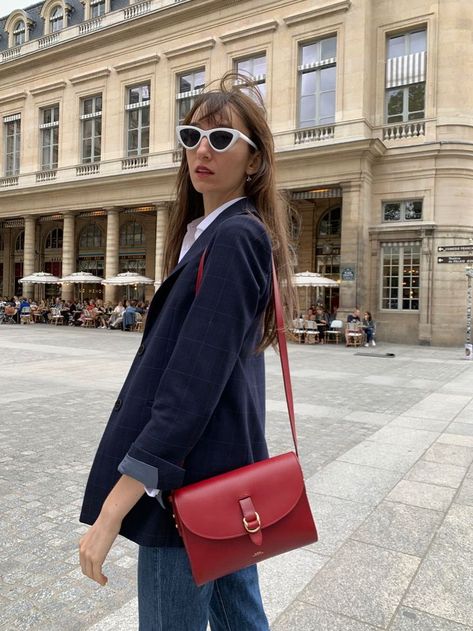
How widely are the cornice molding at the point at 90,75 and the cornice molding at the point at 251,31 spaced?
7.63 m

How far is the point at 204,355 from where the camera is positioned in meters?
1.34

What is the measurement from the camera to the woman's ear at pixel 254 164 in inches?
67.6

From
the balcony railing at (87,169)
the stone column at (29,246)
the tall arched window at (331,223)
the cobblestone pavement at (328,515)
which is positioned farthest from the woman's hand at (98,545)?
the stone column at (29,246)

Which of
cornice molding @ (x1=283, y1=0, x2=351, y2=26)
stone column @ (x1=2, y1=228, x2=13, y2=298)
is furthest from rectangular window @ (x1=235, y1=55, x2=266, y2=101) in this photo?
stone column @ (x1=2, y1=228, x2=13, y2=298)

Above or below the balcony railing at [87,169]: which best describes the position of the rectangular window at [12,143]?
above

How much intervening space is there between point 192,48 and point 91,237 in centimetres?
1416

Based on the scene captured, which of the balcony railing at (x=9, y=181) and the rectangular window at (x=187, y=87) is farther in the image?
the balcony railing at (x=9, y=181)

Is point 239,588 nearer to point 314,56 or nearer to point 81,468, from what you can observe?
point 81,468

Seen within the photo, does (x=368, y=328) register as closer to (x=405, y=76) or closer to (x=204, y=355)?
(x=405, y=76)

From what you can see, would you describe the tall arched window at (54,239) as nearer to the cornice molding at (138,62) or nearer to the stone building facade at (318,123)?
the stone building facade at (318,123)

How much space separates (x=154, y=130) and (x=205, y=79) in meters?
3.69

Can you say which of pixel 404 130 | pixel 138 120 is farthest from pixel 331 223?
pixel 138 120

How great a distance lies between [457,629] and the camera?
2.64m

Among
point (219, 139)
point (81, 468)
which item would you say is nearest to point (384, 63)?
point (81, 468)
